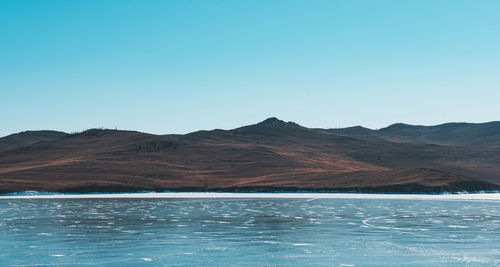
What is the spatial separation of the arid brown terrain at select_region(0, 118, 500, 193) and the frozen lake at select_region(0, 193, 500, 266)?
133 feet

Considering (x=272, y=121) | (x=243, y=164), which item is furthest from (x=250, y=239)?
(x=272, y=121)

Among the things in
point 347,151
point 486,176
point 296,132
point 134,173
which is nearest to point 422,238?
point 134,173

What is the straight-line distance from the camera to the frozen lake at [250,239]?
20.0 meters

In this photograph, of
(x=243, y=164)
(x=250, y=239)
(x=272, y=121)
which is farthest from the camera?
(x=272, y=121)

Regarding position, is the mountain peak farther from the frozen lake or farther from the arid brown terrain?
the frozen lake

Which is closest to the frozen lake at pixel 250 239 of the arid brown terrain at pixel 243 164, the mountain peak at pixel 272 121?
the arid brown terrain at pixel 243 164

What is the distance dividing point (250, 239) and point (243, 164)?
88.6 m

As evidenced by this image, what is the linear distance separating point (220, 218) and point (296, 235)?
31.3ft

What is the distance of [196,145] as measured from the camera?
133375mm

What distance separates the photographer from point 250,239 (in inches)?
990

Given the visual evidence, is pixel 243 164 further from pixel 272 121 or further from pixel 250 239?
pixel 250 239

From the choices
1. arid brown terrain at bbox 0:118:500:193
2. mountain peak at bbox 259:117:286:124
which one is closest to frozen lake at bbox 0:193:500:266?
arid brown terrain at bbox 0:118:500:193

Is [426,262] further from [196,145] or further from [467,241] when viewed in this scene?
[196,145]

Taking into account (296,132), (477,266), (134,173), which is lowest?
(477,266)
